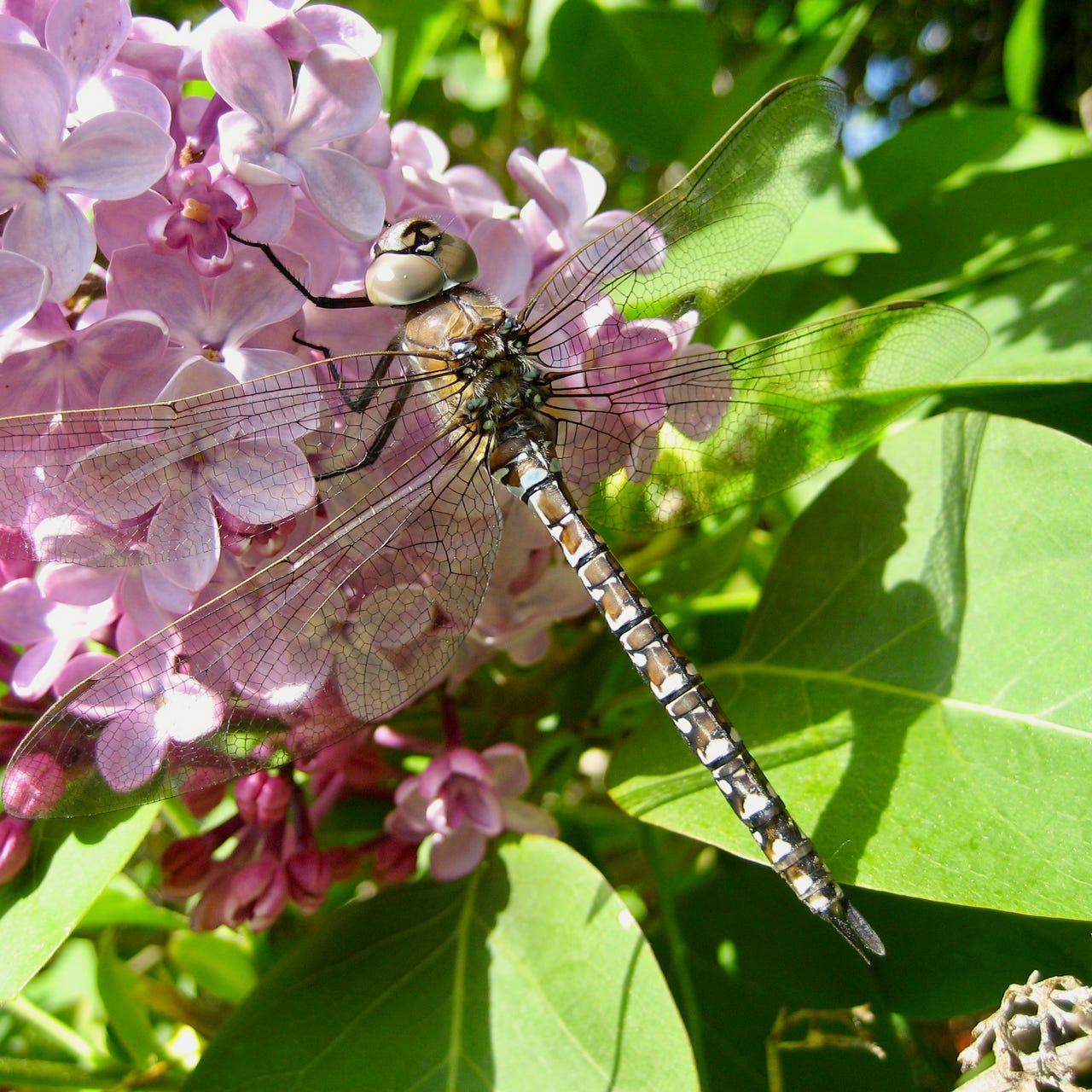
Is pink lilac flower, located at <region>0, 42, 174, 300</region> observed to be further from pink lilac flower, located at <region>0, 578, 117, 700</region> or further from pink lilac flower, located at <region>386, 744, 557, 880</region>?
pink lilac flower, located at <region>386, 744, 557, 880</region>

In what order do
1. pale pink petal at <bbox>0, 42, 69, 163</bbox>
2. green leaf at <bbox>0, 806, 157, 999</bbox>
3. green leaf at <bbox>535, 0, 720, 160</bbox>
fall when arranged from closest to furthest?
pale pink petal at <bbox>0, 42, 69, 163</bbox>
green leaf at <bbox>0, 806, 157, 999</bbox>
green leaf at <bbox>535, 0, 720, 160</bbox>

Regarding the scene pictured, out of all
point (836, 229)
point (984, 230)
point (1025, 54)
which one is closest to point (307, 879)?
point (836, 229)

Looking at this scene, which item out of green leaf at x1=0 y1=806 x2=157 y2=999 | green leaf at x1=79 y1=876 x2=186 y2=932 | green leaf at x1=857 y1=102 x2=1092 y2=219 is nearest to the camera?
green leaf at x1=0 y1=806 x2=157 y2=999

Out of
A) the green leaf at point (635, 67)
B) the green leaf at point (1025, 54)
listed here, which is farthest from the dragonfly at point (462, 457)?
the green leaf at point (1025, 54)

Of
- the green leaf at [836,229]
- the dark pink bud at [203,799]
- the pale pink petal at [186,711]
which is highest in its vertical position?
the pale pink petal at [186,711]

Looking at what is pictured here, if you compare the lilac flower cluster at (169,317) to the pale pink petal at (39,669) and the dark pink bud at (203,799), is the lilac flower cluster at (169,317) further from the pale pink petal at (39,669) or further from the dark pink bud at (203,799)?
the dark pink bud at (203,799)

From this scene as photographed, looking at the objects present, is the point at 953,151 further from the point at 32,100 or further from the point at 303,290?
the point at 32,100

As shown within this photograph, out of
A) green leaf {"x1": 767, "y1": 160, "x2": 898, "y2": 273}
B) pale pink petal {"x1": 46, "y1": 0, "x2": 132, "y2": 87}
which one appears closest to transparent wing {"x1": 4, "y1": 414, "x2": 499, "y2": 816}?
pale pink petal {"x1": 46, "y1": 0, "x2": 132, "y2": 87}
